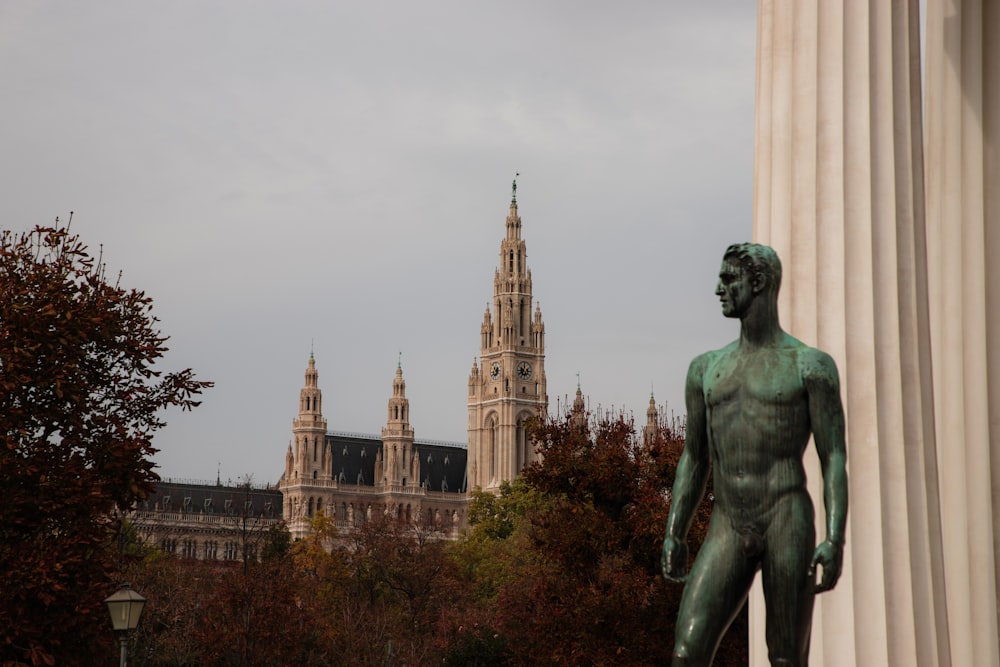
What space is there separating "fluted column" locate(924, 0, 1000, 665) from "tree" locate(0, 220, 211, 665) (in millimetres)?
11133

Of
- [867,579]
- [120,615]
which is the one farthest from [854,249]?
[120,615]

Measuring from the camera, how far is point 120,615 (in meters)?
17.0

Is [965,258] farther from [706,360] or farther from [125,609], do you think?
[125,609]

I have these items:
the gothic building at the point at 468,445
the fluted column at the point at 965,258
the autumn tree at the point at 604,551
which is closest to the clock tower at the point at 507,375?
the gothic building at the point at 468,445

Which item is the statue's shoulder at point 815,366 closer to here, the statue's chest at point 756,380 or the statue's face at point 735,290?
the statue's chest at point 756,380

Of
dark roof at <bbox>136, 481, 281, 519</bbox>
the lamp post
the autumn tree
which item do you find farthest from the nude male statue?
dark roof at <bbox>136, 481, 281, 519</bbox>

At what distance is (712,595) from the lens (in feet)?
20.4

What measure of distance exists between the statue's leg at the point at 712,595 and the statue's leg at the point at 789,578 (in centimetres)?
12

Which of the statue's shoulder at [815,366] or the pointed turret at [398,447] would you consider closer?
the statue's shoulder at [815,366]

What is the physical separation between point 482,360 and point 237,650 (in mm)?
149863

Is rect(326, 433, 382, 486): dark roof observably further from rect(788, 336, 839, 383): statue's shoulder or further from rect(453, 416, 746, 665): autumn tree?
rect(788, 336, 839, 383): statue's shoulder

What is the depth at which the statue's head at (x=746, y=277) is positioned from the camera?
6.35 metres

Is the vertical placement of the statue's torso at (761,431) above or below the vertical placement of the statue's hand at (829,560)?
above

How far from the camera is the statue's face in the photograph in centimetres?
635
